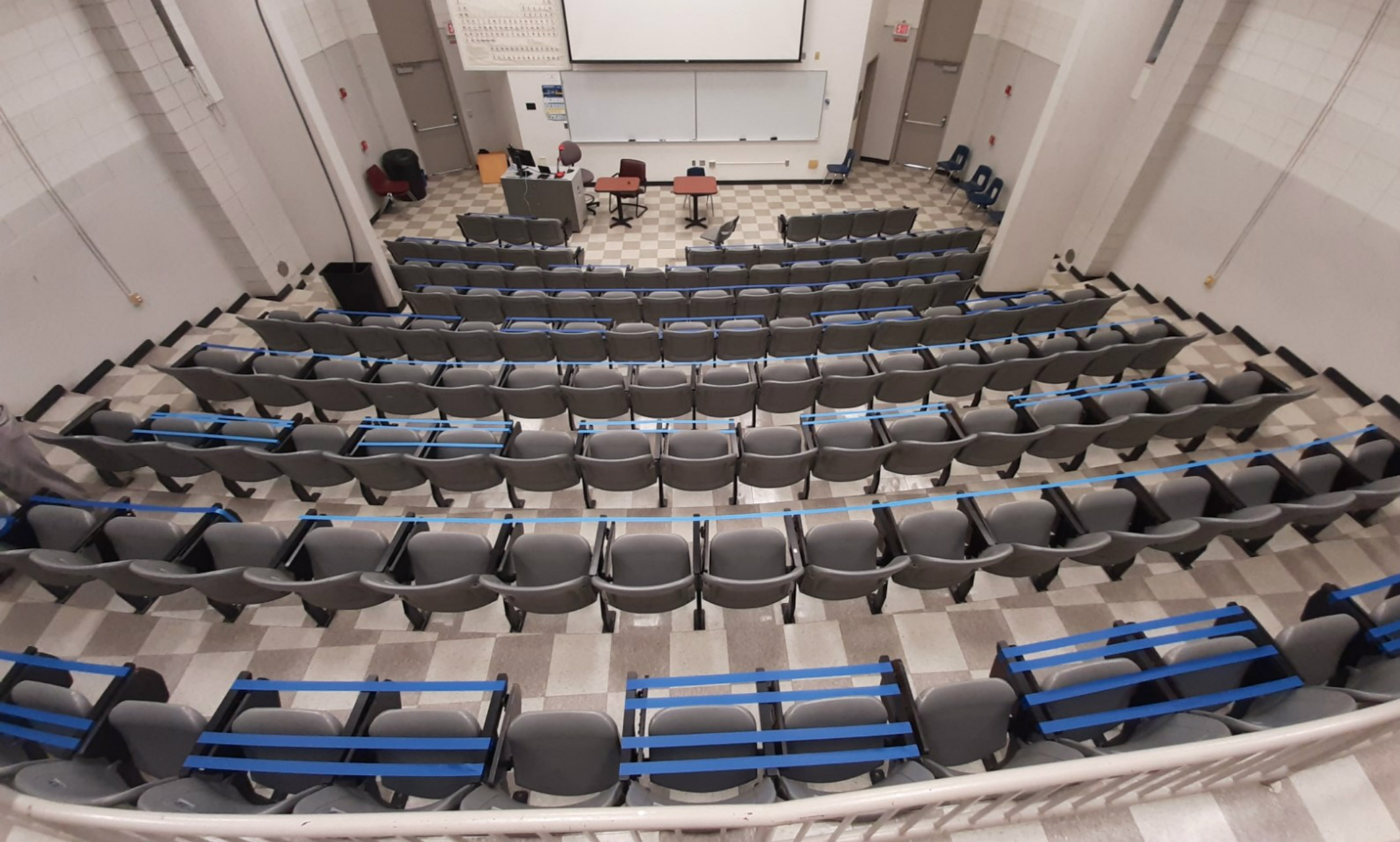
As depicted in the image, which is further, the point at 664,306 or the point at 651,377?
the point at 664,306

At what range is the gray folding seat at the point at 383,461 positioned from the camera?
155 inches

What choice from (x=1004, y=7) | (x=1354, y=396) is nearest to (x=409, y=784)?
(x=1354, y=396)

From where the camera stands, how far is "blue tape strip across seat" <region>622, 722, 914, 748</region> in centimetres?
247

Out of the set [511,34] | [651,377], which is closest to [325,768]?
[651,377]

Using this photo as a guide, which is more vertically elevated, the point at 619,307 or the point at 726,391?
the point at 726,391

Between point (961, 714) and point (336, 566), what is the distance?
3.60 m

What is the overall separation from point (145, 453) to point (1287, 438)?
9251 millimetres

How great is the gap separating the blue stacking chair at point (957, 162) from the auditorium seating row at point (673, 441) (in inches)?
282

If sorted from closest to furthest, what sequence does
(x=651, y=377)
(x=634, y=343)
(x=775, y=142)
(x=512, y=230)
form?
(x=651, y=377)
(x=634, y=343)
(x=512, y=230)
(x=775, y=142)

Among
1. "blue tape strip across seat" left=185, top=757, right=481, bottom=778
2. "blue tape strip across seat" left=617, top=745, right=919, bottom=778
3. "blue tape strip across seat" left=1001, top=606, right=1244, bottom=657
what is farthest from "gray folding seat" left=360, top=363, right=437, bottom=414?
"blue tape strip across seat" left=1001, top=606, right=1244, bottom=657

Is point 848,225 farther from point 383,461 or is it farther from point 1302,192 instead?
point 383,461

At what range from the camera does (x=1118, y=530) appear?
3.73 metres

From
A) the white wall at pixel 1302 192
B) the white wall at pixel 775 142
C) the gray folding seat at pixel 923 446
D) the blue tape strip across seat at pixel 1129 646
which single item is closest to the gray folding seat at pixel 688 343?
the gray folding seat at pixel 923 446

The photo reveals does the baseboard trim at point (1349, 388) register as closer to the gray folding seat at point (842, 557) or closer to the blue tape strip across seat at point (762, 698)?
the gray folding seat at point (842, 557)
